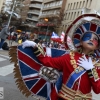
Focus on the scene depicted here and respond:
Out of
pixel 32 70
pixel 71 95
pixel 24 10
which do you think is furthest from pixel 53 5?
pixel 71 95

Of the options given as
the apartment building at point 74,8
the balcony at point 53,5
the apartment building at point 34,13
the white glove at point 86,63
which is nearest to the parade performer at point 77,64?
the white glove at point 86,63

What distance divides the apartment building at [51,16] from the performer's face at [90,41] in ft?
179

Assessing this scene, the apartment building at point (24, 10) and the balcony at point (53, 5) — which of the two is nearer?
the balcony at point (53, 5)

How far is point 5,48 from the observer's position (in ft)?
52.6

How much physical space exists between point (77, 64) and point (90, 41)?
341 millimetres

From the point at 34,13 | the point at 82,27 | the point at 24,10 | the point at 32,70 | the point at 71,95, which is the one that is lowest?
the point at 71,95

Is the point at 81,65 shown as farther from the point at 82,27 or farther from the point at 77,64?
the point at 82,27

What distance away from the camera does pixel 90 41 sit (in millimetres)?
3842

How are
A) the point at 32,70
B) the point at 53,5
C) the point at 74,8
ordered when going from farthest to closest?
the point at 53,5 < the point at 74,8 < the point at 32,70

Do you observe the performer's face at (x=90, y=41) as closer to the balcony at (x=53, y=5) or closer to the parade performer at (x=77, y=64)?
the parade performer at (x=77, y=64)

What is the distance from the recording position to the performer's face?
151 inches

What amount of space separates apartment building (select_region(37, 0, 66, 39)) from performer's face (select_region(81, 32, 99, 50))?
5463 cm

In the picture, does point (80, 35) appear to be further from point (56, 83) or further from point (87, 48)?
point (56, 83)

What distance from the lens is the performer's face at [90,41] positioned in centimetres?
382
